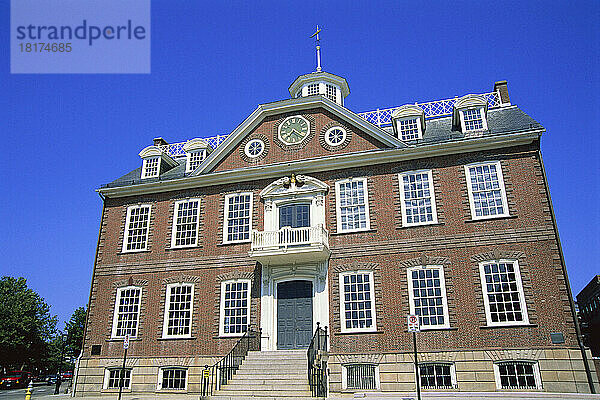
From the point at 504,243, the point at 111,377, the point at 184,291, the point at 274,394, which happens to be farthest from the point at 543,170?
the point at 111,377

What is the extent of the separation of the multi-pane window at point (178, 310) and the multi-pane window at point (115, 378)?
2.61m

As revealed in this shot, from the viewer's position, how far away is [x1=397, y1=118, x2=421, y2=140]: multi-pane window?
21.9 meters

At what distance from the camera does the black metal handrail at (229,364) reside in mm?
17094

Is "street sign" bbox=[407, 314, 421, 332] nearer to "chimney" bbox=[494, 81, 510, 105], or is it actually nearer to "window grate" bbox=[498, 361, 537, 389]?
"window grate" bbox=[498, 361, 537, 389]

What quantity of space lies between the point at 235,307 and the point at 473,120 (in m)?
14.0

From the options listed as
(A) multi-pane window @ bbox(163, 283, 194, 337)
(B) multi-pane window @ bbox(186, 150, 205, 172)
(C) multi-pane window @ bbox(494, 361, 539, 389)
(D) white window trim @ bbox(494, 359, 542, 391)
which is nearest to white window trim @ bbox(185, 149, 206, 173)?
(B) multi-pane window @ bbox(186, 150, 205, 172)

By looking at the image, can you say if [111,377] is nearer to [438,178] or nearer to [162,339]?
[162,339]

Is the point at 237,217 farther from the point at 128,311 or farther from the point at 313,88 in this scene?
the point at 313,88

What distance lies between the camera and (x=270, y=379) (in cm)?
1684

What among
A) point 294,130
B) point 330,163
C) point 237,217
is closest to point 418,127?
point 330,163

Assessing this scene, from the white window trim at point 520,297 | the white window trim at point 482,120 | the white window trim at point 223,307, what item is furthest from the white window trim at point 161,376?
the white window trim at point 482,120

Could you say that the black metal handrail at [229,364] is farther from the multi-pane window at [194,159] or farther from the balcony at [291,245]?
the multi-pane window at [194,159]

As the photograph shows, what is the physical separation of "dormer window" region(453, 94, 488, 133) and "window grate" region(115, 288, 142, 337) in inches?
696

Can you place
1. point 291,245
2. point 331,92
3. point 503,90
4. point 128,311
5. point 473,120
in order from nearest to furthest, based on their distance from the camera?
1. point 291,245
2. point 473,120
3. point 128,311
4. point 503,90
5. point 331,92
